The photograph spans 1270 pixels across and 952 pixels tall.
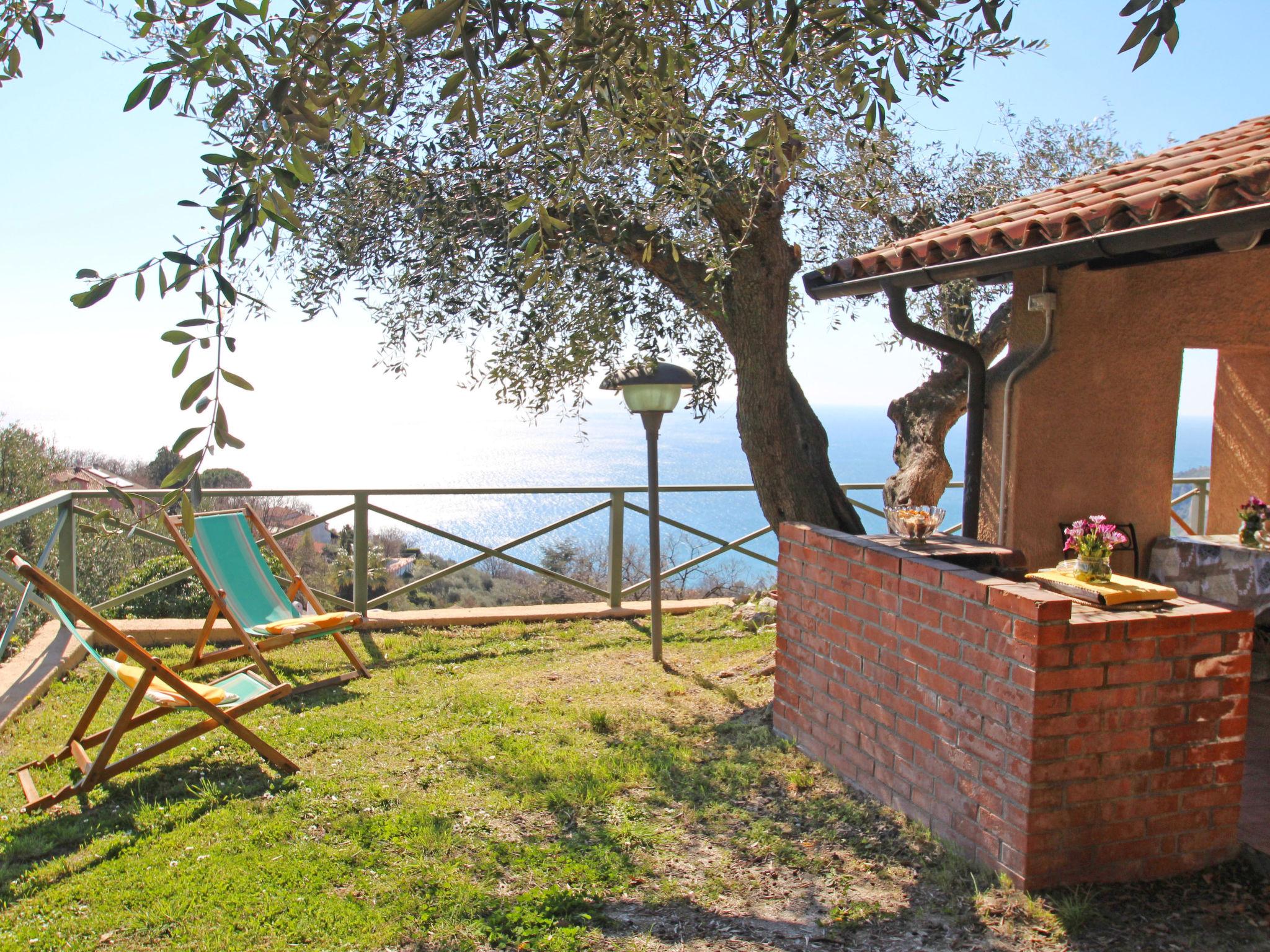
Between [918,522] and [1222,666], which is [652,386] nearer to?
[918,522]

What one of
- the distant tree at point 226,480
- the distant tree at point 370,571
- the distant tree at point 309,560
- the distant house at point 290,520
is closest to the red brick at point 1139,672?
the distant tree at point 370,571

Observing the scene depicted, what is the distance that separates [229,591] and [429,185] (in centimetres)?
271

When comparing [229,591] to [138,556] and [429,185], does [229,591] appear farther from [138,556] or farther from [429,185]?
[138,556]

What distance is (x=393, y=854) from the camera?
10.3 feet

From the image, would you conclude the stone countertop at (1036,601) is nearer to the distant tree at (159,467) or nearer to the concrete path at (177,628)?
the concrete path at (177,628)

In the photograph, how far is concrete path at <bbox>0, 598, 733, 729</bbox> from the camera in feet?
16.2

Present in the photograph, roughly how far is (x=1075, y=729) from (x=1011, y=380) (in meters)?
2.10

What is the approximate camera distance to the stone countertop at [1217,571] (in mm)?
4574

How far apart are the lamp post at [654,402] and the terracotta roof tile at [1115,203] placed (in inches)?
48.0

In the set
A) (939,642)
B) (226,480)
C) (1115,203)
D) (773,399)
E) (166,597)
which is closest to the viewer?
(939,642)

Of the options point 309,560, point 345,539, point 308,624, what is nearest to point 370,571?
point 345,539

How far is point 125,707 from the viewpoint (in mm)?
3764

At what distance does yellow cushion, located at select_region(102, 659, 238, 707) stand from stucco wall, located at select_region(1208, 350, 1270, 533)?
5.66m

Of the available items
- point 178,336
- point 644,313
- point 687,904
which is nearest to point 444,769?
point 687,904
